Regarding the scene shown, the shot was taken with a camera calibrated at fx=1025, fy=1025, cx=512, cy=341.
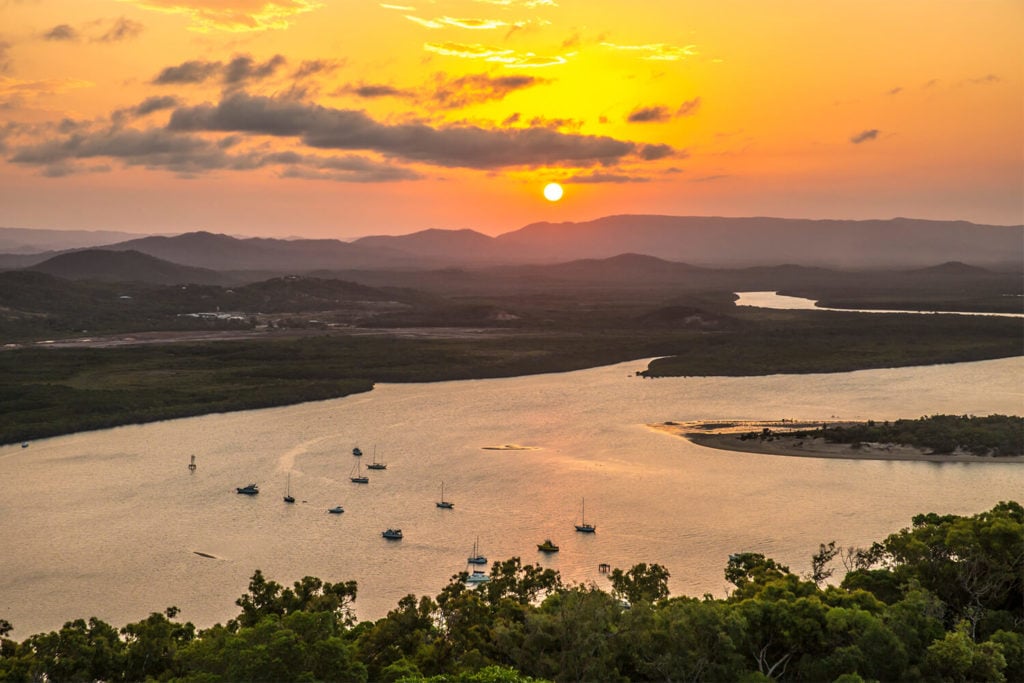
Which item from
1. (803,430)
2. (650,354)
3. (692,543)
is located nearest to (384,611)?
(692,543)

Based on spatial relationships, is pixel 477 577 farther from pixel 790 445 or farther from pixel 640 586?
pixel 790 445

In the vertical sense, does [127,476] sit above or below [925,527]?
below

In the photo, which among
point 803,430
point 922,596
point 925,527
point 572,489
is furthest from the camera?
point 803,430

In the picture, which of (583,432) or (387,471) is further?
(583,432)

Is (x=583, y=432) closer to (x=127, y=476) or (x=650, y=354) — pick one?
(x=127, y=476)

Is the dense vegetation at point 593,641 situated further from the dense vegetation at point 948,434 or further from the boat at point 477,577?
the dense vegetation at point 948,434

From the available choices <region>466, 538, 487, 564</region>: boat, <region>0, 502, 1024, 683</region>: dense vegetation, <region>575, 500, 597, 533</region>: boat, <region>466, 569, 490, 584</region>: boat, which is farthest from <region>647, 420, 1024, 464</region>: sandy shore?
<region>0, 502, 1024, 683</region>: dense vegetation
